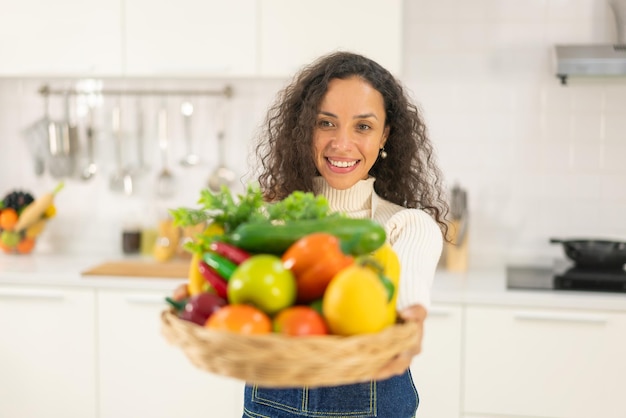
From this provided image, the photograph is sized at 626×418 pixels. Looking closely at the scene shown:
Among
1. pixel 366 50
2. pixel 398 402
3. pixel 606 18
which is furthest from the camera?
pixel 606 18

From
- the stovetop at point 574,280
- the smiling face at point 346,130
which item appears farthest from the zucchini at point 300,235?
the stovetop at point 574,280

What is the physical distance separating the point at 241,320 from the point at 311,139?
0.68 m

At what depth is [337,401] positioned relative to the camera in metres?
1.61

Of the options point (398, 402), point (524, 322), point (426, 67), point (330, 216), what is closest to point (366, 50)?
point (426, 67)

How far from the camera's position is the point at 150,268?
2916mm

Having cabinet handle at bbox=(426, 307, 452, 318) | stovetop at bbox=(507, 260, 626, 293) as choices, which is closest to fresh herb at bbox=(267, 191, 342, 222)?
cabinet handle at bbox=(426, 307, 452, 318)

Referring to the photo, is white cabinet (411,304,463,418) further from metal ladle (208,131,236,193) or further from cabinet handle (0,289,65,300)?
cabinet handle (0,289,65,300)

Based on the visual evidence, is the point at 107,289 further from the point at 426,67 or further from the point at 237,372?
the point at 237,372

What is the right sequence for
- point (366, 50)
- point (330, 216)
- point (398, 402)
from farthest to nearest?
point (366, 50), point (398, 402), point (330, 216)

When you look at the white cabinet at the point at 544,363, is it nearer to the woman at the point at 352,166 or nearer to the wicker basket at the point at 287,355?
the woman at the point at 352,166

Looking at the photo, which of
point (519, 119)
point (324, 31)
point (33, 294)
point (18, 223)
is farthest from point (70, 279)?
point (519, 119)

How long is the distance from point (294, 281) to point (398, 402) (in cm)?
67

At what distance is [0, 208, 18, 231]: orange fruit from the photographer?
10.4 feet

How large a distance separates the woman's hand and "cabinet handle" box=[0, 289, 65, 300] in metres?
1.88
